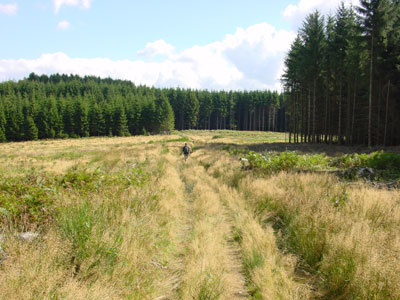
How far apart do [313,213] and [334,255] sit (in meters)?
1.43

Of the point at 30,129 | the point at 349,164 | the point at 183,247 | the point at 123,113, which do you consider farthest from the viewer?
the point at 123,113

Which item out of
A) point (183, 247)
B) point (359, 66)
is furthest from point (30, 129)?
point (183, 247)

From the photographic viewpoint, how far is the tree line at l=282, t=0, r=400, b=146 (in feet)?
78.1

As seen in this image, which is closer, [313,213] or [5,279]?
[5,279]

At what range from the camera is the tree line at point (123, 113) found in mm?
75562

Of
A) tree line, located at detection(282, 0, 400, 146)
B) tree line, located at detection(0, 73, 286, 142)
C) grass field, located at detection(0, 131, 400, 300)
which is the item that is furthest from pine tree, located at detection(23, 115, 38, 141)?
grass field, located at detection(0, 131, 400, 300)

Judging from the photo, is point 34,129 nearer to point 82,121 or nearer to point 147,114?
point 82,121

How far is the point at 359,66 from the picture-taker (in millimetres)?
26188

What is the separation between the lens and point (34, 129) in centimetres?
7231

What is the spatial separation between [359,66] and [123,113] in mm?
74526

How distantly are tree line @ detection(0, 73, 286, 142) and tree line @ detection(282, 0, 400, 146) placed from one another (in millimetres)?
63514

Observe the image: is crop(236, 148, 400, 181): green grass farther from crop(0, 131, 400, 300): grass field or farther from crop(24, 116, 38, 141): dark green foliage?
crop(24, 116, 38, 141): dark green foliage

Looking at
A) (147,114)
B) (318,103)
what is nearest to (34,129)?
(147,114)

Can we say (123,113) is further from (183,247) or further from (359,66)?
(183,247)
